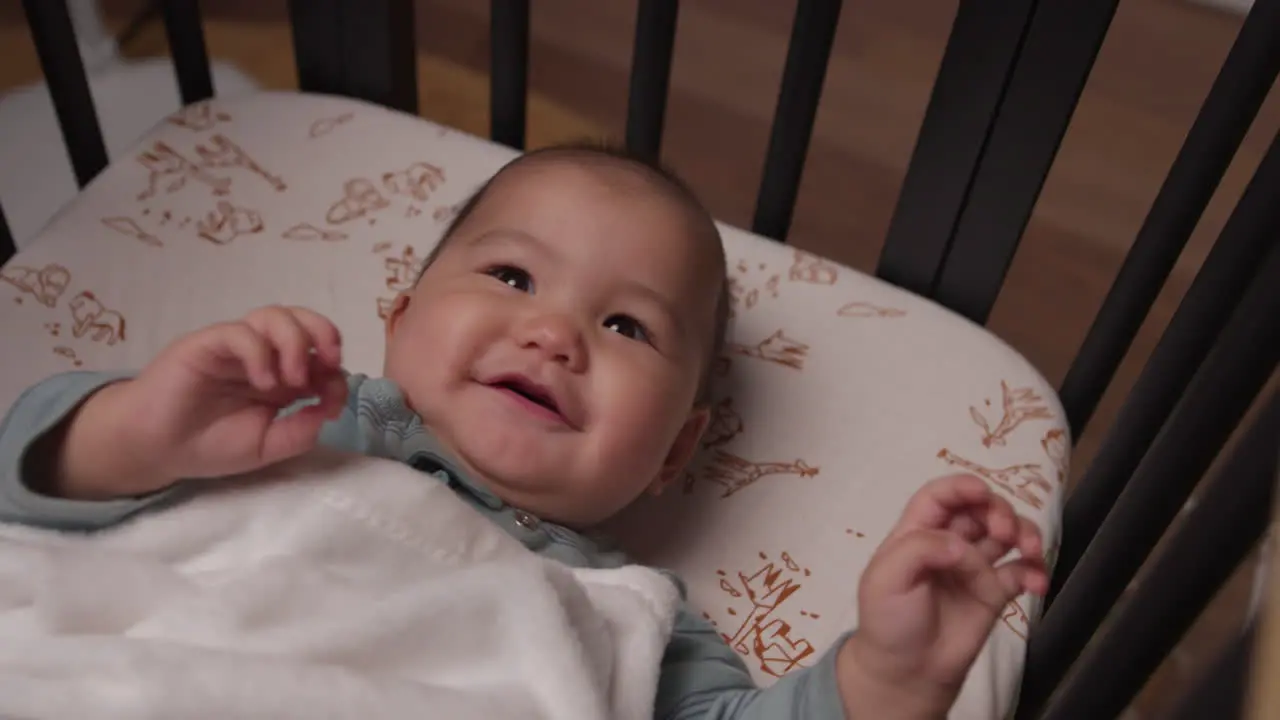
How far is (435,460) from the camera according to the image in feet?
2.40

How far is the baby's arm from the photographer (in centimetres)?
64

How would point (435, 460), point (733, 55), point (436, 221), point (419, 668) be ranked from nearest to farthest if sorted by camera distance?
point (419, 668)
point (435, 460)
point (436, 221)
point (733, 55)

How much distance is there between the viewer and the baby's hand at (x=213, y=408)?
1.98 ft

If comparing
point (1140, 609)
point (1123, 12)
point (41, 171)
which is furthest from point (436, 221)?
point (1123, 12)

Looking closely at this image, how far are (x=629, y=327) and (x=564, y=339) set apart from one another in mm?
70

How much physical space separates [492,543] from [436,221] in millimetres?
393

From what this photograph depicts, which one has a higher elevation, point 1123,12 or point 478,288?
point 478,288

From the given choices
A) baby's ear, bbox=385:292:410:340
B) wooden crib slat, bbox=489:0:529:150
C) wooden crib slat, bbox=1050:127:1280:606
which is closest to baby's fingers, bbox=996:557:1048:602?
wooden crib slat, bbox=1050:127:1280:606

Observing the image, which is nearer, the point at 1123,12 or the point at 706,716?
the point at 706,716

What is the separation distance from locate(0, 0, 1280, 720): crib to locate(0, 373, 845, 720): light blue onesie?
21 cm

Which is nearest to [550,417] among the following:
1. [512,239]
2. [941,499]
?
[512,239]

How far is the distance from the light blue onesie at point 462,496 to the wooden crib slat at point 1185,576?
0.73ft

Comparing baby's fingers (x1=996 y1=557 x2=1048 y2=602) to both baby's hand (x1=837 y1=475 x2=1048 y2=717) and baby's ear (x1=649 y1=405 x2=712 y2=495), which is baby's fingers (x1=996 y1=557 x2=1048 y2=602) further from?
baby's ear (x1=649 y1=405 x2=712 y2=495)

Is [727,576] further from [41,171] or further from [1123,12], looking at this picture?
[1123,12]
